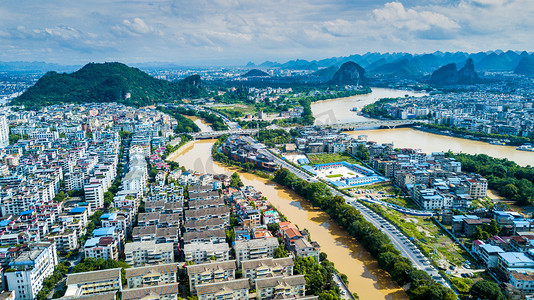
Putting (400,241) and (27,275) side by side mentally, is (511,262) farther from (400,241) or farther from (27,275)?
(27,275)

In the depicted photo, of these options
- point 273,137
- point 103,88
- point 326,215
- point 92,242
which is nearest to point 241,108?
point 103,88

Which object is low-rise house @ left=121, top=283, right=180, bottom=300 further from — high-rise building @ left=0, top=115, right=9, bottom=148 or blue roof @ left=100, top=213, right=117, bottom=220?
high-rise building @ left=0, top=115, right=9, bottom=148

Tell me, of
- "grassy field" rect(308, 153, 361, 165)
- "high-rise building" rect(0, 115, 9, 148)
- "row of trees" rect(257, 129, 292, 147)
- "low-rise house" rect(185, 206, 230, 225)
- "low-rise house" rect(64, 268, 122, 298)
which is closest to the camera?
"low-rise house" rect(64, 268, 122, 298)

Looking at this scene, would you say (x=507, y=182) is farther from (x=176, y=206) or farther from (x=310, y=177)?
(x=176, y=206)

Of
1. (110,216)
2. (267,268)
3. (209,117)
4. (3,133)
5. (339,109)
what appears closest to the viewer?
(267,268)

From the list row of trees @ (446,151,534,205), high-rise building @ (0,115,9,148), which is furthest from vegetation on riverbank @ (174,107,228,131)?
row of trees @ (446,151,534,205)

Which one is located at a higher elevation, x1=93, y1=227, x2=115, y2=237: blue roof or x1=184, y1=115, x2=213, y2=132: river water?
x1=184, y1=115, x2=213, y2=132: river water

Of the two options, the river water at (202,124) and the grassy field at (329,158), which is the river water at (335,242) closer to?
the grassy field at (329,158)
